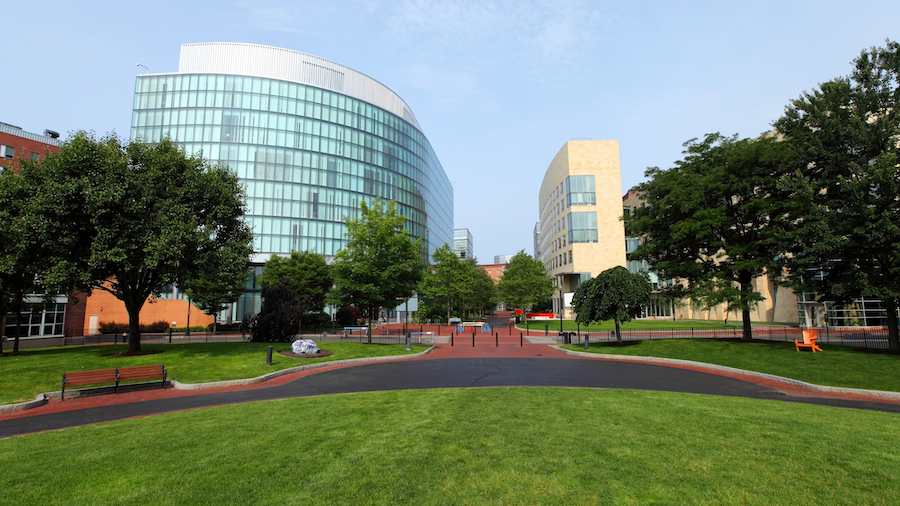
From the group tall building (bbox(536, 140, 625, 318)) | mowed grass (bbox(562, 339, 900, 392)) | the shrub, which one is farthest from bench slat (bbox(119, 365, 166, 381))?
tall building (bbox(536, 140, 625, 318))

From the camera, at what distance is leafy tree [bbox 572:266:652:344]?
86.4ft

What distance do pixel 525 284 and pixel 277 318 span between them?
37.0 metres

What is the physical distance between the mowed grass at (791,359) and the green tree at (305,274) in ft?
105

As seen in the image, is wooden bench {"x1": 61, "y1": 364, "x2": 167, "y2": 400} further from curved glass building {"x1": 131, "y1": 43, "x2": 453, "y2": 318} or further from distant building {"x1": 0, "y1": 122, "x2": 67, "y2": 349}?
curved glass building {"x1": 131, "y1": 43, "x2": 453, "y2": 318}

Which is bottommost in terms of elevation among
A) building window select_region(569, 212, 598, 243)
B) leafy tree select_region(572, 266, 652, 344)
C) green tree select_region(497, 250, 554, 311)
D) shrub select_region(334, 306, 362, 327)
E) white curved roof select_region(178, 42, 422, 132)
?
shrub select_region(334, 306, 362, 327)

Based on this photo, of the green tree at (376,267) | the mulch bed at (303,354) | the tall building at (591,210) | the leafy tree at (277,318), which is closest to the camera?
the mulch bed at (303,354)

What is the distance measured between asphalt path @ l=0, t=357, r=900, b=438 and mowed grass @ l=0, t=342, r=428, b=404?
8.77ft

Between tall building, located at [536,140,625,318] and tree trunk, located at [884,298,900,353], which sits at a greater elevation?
tall building, located at [536,140,625,318]

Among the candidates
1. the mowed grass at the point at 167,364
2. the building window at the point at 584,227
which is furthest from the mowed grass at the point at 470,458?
the building window at the point at 584,227

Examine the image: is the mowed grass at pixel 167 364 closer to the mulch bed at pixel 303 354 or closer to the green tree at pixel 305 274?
the mulch bed at pixel 303 354

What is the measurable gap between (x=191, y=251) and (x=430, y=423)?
1820 cm

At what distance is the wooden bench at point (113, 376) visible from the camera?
13.9m

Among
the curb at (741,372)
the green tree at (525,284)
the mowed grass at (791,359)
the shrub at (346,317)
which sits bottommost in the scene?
the curb at (741,372)

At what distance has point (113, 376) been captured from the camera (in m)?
14.7
